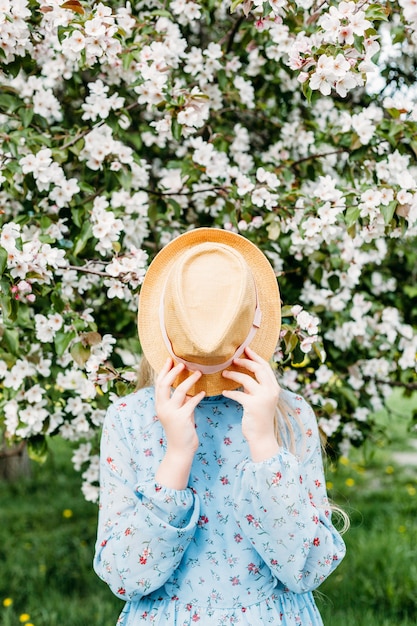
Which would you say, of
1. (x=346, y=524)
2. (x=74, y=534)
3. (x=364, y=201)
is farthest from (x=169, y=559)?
(x=74, y=534)

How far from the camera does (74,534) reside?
4.89 meters

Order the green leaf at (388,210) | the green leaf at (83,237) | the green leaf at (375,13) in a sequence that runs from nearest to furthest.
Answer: the green leaf at (375,13) → the green leaf at (388,210) → the green leaf at (83,237)

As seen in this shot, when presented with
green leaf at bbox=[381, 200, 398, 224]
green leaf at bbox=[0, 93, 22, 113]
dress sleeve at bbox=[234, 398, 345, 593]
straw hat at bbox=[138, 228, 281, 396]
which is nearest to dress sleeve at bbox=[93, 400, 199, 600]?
dress sleeve at bbox=[234, 398, 345, 593]

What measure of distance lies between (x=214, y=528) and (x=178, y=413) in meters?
0.29

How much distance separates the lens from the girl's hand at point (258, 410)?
160 centimetres

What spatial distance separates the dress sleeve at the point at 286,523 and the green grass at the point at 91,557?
3.50 feet

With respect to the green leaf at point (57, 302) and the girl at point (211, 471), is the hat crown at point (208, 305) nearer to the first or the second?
the girl at point (211, 471)

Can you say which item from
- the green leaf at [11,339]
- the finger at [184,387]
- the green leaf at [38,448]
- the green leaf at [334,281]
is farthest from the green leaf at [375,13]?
the green leaf at [38,448]

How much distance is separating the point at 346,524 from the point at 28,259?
3.64 ft

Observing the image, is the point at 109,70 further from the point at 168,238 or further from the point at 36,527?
the point at 36,527

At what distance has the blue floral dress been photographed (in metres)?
1.58

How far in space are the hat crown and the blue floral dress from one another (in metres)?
0.25

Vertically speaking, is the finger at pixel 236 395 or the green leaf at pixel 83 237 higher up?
the finger at pixel 236 395

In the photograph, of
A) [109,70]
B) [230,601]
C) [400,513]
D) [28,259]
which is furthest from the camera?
[400,513]
